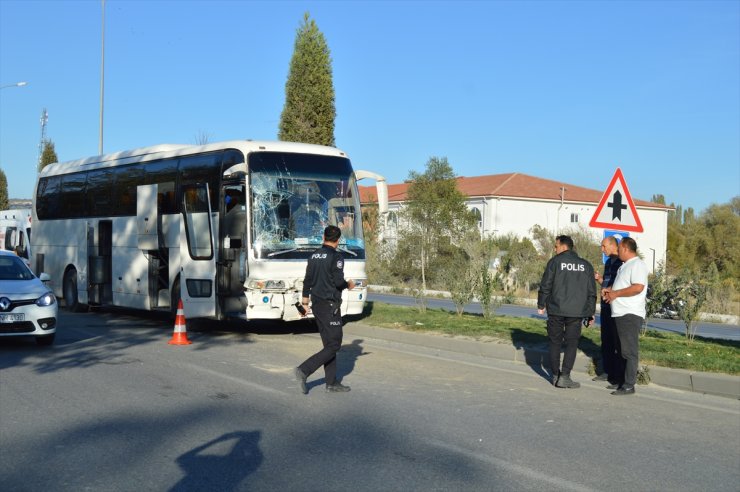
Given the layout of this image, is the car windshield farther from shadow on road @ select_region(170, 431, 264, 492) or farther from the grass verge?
shadow on road @ select_region(170, 431, 264, 492)

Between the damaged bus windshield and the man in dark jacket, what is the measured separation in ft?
18.9

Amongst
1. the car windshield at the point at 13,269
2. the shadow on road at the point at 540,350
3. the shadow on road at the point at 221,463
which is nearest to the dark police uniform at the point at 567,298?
the shadow on road at the point at 540,350

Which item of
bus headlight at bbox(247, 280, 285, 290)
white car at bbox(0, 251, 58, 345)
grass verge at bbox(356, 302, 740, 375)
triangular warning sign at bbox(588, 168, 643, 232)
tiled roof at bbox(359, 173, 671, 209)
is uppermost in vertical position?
tiled roof at bbox(359, 173, 671, 209)

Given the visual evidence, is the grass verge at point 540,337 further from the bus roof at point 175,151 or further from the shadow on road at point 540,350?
the bus roof at point 175,151

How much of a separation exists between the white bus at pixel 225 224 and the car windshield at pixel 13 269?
3.17 meters

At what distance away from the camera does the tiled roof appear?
2753 inches

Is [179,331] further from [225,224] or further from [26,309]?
[26,309]

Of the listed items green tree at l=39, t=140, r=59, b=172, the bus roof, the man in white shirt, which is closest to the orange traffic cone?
the bus roof

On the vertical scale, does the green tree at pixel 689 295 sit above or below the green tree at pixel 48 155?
below

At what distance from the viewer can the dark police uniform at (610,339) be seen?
391 inches

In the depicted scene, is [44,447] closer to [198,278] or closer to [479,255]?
[198,278]

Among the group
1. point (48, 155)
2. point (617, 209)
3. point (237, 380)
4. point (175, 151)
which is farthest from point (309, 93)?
point (48, 155)

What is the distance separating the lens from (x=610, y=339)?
10.2m

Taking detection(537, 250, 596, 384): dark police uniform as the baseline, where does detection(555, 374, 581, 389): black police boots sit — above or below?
below
